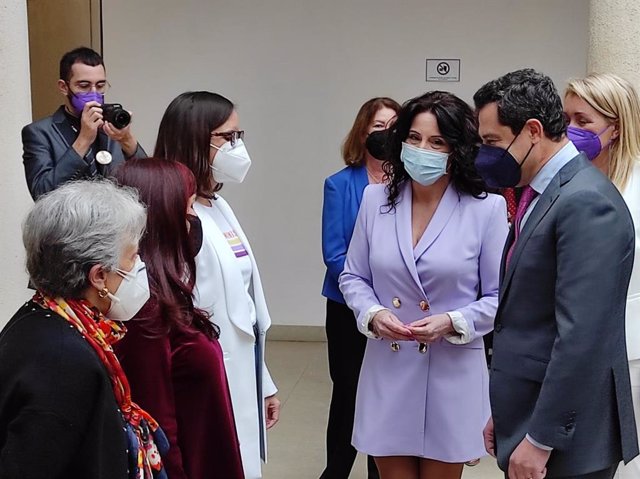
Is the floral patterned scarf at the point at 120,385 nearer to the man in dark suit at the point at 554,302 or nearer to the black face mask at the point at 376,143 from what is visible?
the man in dark suit at the point at 554,302

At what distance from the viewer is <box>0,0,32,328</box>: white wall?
4.16 m

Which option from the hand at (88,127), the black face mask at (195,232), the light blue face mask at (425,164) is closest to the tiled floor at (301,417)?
the hand at (88,127)

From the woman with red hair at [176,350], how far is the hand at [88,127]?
4.55 ft

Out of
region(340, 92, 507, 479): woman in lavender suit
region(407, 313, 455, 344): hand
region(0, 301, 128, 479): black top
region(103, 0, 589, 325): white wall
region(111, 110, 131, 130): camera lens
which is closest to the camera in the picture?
region(0, 301, 128, 479): black top

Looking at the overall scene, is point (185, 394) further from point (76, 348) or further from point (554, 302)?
point (554, 302)

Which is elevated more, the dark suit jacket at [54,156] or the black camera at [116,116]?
the black camera at [116,116]

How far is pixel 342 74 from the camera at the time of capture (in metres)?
6.67

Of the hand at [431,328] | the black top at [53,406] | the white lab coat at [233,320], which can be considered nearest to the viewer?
the black top at [53,406]

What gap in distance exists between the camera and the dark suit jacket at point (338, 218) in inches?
159

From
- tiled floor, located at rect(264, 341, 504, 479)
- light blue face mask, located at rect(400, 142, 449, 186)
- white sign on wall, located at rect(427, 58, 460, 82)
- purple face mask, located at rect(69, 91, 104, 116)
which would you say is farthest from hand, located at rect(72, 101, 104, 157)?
white sign on wall, located at rect(427, 58, 460, 82)

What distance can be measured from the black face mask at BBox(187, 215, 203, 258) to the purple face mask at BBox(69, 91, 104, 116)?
146 centimetres

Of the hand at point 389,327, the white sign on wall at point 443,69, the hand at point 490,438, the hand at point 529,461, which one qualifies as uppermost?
the white sign on wall at point 443,69

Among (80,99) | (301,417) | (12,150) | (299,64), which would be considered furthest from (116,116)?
→ (299,64)

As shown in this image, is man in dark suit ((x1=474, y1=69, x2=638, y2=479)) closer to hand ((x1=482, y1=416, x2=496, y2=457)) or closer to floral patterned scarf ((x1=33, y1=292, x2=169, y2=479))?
hand ((x1=482, y1=416, x2=496, y2=457))
